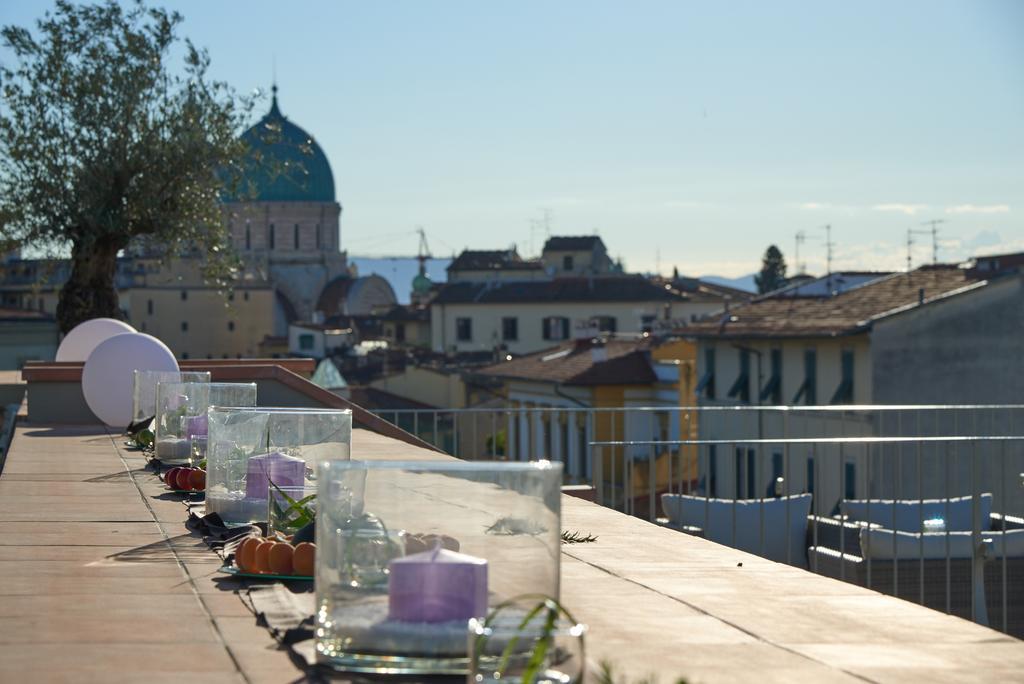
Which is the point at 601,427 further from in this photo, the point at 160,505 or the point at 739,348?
the point at 160,505

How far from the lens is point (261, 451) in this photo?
626 centimetres

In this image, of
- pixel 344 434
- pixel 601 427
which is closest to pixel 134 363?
pixel 344 434

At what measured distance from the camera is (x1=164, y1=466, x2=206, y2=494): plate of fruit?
7.86m

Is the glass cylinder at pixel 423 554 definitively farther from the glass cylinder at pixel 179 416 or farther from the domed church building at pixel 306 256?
the domed church building at pixel 306 256

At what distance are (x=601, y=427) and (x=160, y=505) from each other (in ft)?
115

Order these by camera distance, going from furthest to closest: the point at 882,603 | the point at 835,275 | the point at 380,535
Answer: the point at 835,275 < the point at 882,603 < the point at 380,535

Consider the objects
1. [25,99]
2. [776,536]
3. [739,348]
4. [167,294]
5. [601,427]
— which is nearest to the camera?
[776,536]

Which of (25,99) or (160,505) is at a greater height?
(25,99)

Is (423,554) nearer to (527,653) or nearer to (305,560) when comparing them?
(527,653)

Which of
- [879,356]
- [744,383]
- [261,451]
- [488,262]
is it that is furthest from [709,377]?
[488,262]

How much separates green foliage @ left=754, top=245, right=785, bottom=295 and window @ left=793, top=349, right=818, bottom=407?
273 feet

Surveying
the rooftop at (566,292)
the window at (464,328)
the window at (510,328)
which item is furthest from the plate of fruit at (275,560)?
the window at (464,328)

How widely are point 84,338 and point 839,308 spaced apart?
28.9 m

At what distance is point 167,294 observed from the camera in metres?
97.1
